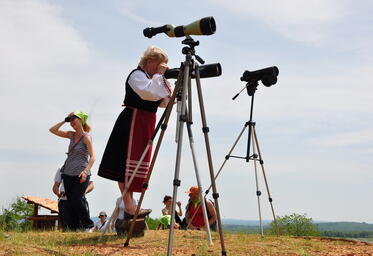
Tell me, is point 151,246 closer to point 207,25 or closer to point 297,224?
point 207,25

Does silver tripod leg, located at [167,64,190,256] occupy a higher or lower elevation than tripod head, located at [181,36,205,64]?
lower

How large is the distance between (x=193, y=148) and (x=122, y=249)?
52.1 inches

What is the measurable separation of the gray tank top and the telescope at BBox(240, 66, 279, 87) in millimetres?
2789

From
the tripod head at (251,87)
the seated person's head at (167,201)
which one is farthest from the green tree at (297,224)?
the tripod head at (251,87)

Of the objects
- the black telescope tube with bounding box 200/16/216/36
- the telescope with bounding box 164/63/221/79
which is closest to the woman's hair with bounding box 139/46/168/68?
the telescope with bounding box 164/63/221/79

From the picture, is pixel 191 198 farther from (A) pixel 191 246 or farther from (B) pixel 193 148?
(B) pixel 193 148

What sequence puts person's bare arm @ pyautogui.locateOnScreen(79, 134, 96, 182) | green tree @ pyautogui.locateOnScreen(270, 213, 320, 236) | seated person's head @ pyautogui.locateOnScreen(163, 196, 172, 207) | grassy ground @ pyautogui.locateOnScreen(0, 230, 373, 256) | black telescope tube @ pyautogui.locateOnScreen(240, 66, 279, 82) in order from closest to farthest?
1. grassy ground @ pyautogui.locateOnScreen(0, 230, 373, 256)
2. person's bare arm @ pyautogui.locateOnScreen(79, 134, 96, 182)
3. black telescope tube @ pyautogui.locateOnScreen(240, 66, 279, 82)
4. seated person's head @ pyautogui.locateOnScreen(163, 196, 172, 207)
5. green tree @ pyautogui.locateOnScreen(270, 213, 320, 236)

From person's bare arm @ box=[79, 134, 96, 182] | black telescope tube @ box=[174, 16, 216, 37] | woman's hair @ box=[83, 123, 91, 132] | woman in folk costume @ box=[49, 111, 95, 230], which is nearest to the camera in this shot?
black telescope tube @ box=[174, 16, 216, 37]

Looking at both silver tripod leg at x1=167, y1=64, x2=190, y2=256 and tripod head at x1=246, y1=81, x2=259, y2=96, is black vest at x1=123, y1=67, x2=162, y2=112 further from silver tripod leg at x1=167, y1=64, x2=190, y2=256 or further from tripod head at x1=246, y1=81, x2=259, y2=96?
tripod head at x1=246, y1=81, x2=259, y2=96

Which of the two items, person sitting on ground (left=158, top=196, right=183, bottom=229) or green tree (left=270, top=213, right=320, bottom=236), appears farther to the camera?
green tree (left=270, top=213, right=320, bottom=236)

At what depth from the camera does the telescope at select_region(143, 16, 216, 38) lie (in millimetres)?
4379

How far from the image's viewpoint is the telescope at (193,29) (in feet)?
14.4

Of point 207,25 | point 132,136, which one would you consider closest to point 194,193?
point 132,136

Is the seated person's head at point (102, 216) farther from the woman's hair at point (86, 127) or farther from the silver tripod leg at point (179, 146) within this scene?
the silver tripod leg at point (179, 146)
